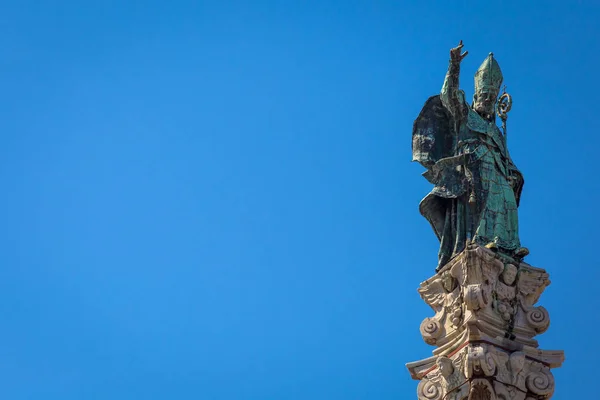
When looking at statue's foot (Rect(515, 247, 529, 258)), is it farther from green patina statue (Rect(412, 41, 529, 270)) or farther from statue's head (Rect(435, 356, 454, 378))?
statue's head (Rect(435, 356, 454, 378))

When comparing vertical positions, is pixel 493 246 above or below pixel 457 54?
below

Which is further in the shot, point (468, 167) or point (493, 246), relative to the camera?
point (468, 167)

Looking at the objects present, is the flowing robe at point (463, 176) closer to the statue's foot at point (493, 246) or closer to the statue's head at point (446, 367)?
the statue's foot at point (493, 246)

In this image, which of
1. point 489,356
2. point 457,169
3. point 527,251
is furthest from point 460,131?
point 489,356

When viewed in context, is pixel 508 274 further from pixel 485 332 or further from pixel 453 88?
pixel 453 88

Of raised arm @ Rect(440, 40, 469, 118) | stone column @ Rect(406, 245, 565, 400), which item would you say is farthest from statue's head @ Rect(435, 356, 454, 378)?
raised arm @ Rect(440, 40, 469, 118)

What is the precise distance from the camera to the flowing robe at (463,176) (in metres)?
24.7

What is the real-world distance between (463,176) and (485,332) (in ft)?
12.0

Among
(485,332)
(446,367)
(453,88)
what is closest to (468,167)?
(453,88)

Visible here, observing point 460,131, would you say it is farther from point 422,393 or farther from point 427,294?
point 422,393

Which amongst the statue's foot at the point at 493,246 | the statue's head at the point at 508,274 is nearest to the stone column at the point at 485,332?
the statue's head at the point at 508,274

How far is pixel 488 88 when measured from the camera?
2656 centimetres

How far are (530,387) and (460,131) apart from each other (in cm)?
578

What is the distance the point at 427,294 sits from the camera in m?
24.5
